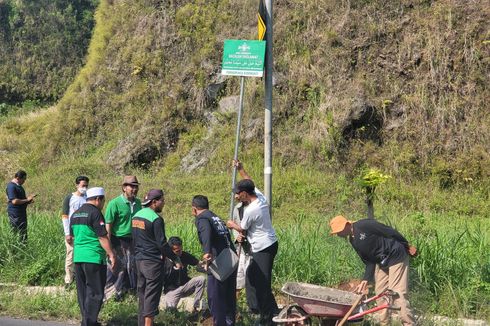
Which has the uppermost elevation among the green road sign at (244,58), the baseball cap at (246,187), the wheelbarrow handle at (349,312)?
the green road sign at (244,58)

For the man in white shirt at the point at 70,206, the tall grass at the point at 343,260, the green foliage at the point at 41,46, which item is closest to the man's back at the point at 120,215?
the man in white shirt at the point at 70,206

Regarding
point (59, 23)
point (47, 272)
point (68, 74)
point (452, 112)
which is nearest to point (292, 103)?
point (452, 112)

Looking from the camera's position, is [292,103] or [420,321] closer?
[420,321]

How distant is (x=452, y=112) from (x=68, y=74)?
66.4ft

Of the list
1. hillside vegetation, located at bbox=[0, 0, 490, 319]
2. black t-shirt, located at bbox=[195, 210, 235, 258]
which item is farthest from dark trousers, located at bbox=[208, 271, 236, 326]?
hillside vegetation, located at bbox=[0, 0, 490, 319]

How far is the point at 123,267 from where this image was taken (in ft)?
28.5

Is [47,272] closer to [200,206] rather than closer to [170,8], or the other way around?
[200,206]

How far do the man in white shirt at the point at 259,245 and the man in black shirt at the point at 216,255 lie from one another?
332mm

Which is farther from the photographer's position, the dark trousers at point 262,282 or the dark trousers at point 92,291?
the dark trousers at point 262,282

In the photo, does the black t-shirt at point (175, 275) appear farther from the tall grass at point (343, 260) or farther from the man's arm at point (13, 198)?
the man's arm at point (13, 198)

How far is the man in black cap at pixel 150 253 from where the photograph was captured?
7.19 metres

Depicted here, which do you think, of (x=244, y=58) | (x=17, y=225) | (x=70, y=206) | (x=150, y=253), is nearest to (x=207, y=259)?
(x=150, y=253)

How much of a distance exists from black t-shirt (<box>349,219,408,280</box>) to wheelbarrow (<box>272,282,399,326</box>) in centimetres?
42

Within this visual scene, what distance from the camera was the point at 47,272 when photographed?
9969 millimetres
